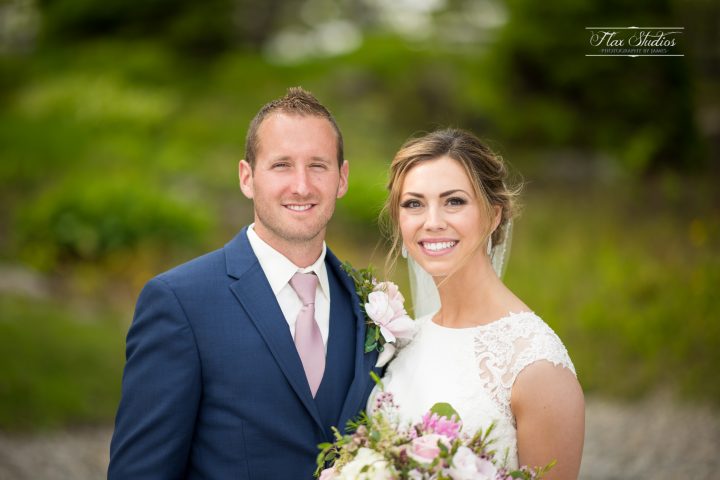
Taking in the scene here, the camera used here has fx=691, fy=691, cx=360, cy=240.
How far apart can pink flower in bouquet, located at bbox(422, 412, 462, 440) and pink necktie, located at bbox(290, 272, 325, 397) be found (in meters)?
0.55

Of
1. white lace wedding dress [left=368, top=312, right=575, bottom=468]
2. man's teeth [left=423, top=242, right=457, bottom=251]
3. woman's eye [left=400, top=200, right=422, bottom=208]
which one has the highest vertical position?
woman's eye [left=400, top=200, right=422, bottom=208]

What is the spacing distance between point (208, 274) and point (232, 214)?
898 centimetres

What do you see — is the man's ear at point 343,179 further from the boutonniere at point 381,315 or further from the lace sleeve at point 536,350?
the lace sleeve at point 536,350

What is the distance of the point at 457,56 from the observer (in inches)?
652

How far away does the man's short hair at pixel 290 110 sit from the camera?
2.76 meters

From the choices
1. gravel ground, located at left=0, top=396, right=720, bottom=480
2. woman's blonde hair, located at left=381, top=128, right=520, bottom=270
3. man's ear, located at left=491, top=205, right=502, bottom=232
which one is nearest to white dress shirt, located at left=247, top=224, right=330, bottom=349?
woman's blonde hair, located at left=381, top=128, right=520, bottom=270

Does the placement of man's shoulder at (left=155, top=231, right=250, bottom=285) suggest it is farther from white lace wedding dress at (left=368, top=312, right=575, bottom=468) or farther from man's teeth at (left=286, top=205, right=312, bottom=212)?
white lace wedding dress at (left=368, top=312, right=575, bottom=468)

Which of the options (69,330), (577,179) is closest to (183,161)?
(69,330)

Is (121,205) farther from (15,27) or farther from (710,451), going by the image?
(15,27)

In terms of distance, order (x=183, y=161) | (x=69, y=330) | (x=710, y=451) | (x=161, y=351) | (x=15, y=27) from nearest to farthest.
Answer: (x=161, y=351) → (x=710, y=451) → (x=69, y=330) → (x=183, y=161) → (x=15, y=27)

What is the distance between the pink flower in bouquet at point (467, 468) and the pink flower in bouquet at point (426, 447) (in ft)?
0.17

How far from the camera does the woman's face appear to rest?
9.39 ft

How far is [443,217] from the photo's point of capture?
2.86m
